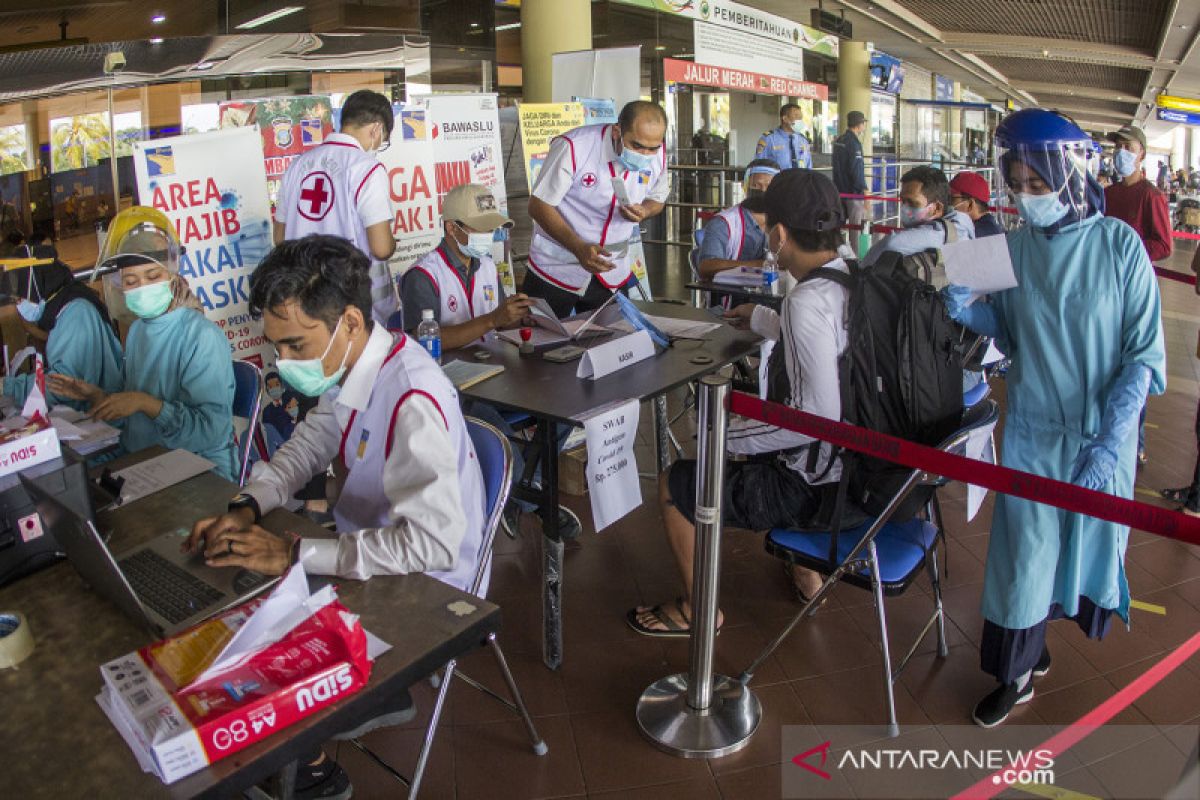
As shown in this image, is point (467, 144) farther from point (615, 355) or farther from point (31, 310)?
point (615, 355)

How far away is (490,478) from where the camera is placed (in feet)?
6.66

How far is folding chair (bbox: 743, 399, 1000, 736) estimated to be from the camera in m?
2.23

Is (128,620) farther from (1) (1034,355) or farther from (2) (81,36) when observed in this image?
(2) (81,36)

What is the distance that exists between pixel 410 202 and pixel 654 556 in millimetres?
2561

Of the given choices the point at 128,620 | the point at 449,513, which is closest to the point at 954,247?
the point at 449,513

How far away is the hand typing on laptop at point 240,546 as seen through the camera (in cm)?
166

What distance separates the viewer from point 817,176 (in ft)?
8.55

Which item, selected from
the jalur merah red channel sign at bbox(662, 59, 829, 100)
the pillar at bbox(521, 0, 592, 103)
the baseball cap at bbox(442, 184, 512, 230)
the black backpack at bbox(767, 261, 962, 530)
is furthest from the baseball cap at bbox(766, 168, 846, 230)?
the jalur merah red channel sign at bbox(662, 59, 829, 100)

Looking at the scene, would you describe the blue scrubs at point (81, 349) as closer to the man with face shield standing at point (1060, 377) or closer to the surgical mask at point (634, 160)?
the surgical mask at point (634, 160)

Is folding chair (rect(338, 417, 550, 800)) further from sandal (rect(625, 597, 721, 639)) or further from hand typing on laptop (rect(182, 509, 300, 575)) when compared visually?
sandal (rect(625, 597, 721, 639))

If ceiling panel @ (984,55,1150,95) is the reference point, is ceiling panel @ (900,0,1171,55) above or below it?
below

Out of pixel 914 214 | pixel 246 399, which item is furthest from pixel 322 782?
pixel 914 214

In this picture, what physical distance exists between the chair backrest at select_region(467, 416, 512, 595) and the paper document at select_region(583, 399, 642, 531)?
42cm

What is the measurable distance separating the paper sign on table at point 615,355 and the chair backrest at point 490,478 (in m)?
0.80
